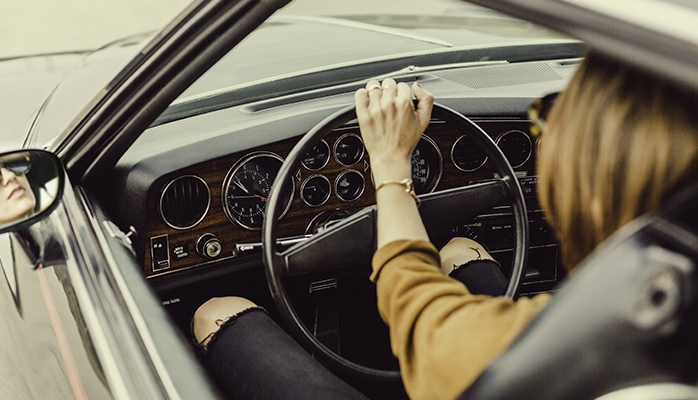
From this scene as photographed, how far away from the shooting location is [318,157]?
2.23 meters

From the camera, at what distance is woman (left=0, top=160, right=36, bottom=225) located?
163cm

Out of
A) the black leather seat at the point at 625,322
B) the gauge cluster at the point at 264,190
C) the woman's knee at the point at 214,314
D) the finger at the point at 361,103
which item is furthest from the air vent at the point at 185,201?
the black leather seat at the point at 625,322

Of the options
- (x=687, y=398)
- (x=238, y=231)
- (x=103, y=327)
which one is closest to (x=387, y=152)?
(x=103, y=327)

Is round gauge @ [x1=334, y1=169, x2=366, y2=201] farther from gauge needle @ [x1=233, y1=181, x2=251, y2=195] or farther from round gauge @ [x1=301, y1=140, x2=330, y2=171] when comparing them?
gauge needle @ [x1=233, y1=181, x2=251, y2=195]

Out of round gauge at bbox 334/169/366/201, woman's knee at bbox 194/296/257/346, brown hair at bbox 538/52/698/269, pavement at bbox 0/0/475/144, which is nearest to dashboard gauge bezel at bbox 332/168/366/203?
round gauge at bbox 334/169/366/201

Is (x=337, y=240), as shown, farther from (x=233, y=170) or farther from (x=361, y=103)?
(x=233, y=170)

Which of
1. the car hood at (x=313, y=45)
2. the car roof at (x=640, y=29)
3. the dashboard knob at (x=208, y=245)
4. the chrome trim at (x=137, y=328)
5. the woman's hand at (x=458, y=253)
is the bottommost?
the woman's hand at (x=458, y=253)

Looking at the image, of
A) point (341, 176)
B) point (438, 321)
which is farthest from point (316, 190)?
point (438, 321)

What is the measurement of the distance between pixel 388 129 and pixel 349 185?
917mm

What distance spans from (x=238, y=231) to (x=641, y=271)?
1722 mm

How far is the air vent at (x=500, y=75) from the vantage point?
2676 mm

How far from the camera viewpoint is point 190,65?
1472 millimetres

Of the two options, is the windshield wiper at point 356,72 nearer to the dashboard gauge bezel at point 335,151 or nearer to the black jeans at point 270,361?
the dashboard gauge bezel at point 335,151

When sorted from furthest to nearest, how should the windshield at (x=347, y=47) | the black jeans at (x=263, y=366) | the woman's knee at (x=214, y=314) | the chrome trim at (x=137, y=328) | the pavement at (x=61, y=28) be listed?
the pavement at (x=61, y=28) → the windshield at (x=347, y=47) → the woman's knee at (x=214, y=314) → the black jeans at (x=263, y=366) → the chrome trim at (x=137, y=328)
